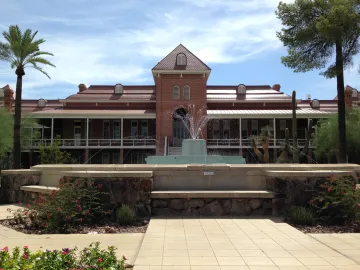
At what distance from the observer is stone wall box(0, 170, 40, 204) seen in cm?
1196

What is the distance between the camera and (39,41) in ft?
81.1

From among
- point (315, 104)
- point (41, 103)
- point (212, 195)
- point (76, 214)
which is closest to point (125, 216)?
point (76, 214)

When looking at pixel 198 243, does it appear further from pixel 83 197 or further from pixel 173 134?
pixel 173 134

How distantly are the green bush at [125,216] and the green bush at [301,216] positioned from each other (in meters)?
3.54

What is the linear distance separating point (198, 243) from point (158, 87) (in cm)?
3174

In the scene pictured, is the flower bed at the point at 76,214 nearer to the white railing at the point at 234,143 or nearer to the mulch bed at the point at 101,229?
the mulch bed at the point at 101,229

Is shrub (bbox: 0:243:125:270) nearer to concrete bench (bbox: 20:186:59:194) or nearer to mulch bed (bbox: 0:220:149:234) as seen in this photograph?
mulch bed (bbox: 0:220:149:234)

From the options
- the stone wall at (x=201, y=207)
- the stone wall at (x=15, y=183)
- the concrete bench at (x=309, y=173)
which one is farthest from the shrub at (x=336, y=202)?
the stone wall at (x=15, y=183)

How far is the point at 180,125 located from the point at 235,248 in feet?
105

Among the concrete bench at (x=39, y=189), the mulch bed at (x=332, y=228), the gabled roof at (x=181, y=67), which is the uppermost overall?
the gabled roof at (x=181, y=67)

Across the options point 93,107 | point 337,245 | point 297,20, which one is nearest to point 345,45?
point 297,20

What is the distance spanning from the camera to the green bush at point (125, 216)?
317 inches

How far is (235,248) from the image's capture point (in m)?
5.92

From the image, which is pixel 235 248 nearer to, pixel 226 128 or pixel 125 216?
pixel 125 216
